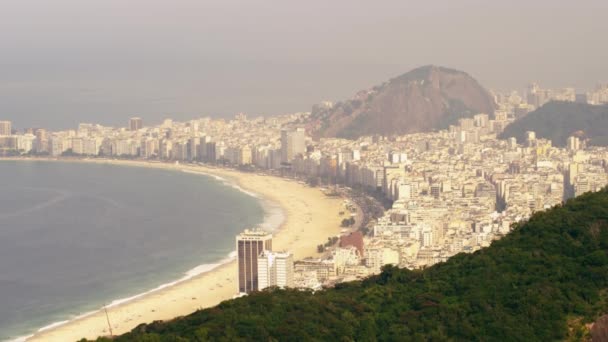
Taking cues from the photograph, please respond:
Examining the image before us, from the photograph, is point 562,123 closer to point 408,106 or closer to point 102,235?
point 408,106

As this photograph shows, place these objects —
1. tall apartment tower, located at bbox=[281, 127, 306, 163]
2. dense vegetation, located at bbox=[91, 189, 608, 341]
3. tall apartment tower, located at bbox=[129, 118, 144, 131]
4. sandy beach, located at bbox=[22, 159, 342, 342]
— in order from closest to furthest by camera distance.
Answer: dense vegetation, located at bbox=[91, 189, 608, 341] → sandy beach, located at bbox=[22, 159, 342, 342] → tall apartment tower, located at bbox=[281, 127, 306, 163] → tall apartment tower, located at bbox=[129, 118, 144, 131]

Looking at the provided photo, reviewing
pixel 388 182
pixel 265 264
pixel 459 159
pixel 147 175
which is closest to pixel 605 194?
pixel 265 264

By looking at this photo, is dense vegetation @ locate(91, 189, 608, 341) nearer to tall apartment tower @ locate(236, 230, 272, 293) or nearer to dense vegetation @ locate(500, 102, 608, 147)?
tall apartment tower @ locate(236, 230, 272, 293)

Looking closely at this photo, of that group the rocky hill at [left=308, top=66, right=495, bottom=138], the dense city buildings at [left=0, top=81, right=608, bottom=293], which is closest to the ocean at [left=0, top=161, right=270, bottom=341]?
the dense city buildings at [left=0, top=81, right=608, bottom=293]

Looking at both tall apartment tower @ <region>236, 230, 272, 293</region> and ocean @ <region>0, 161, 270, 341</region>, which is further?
ocean @ <region>0, 161, 270, 341</region>

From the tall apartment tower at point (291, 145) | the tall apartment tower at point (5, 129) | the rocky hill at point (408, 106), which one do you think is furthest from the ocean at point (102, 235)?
the rocky hill at point (408, 106)

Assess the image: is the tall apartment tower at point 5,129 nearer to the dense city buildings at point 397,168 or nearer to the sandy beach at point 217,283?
the dense city buildings at point 397,168
